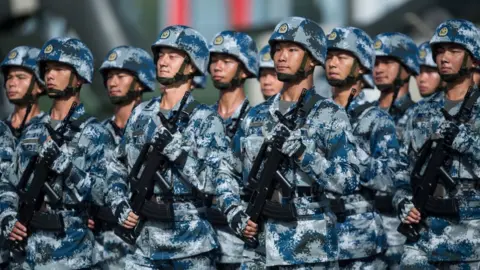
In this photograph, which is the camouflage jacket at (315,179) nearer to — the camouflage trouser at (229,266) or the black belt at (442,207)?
the black belt at (442,207)

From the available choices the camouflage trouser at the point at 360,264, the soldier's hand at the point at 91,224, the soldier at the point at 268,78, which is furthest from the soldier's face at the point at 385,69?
the soldier's hand at the point at 91,224

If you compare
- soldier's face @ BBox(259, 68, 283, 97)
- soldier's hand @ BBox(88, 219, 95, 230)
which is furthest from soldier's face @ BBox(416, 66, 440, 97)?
soldier's hand @ BBox(88, 219, 95, 230)

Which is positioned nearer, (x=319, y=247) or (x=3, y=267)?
(x=319, y=247)

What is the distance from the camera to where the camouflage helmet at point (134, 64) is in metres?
14.0

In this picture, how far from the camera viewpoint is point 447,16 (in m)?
26.6

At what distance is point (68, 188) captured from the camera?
12031 millimetres

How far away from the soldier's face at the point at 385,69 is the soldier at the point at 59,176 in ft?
11.3

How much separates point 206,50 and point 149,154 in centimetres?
129

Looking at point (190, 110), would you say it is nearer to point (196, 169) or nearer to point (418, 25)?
point (196, 169)

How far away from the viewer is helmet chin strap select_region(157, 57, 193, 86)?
38.0ft

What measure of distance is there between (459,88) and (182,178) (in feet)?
8.48

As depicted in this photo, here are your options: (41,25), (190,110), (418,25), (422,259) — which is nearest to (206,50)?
(190,110)

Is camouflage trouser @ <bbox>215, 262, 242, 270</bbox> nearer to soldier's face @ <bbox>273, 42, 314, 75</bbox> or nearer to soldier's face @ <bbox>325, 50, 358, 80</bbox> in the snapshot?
soldier's face @ <bbox>325, 50, 358, 80</bbox>

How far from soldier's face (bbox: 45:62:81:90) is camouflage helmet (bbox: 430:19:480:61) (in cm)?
346
